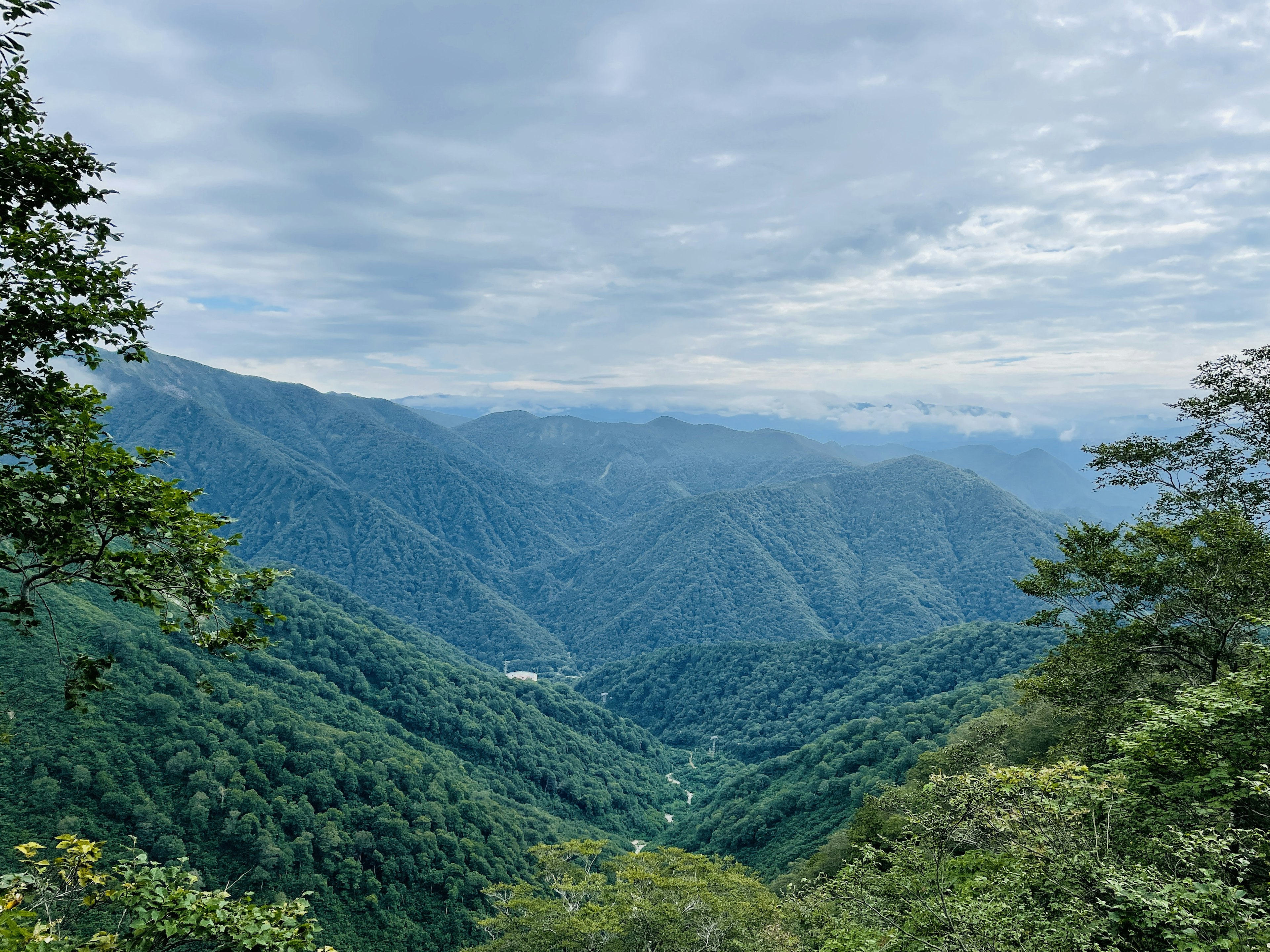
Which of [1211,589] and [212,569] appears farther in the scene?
[1211,589]

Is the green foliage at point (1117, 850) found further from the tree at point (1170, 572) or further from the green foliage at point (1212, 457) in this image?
the green foliage at point (1212, 457)

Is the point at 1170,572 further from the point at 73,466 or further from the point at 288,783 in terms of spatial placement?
the point at 288,783

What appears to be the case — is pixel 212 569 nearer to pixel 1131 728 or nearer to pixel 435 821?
pixel 1131 728

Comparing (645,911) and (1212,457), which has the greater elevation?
(1212,457)

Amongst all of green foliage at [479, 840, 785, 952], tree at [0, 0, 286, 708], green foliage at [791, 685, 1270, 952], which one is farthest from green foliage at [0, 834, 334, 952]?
green foliage at [479, 840, 785, 952]

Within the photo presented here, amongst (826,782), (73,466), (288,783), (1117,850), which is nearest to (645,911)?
(1117,850)

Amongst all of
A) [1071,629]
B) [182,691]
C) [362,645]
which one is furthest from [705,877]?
[362,645]
